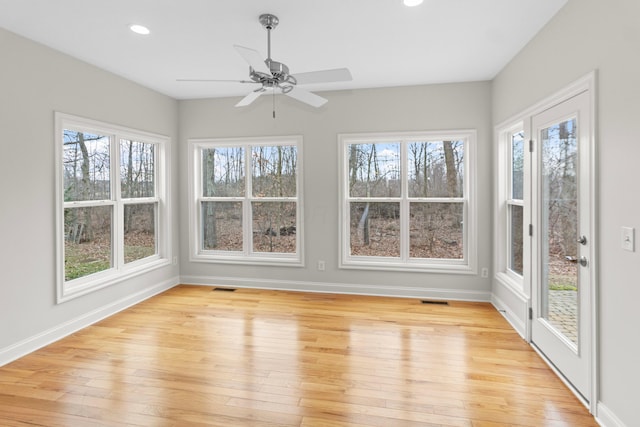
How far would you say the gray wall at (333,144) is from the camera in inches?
171

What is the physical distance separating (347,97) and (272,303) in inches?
109

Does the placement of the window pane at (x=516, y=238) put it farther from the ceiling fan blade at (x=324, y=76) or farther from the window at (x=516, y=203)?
the ceiling fan blade at (x=324, y=76)

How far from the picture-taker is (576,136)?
7.98 feet

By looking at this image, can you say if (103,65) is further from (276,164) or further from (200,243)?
(200,243)

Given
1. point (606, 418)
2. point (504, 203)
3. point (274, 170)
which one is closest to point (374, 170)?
point (274, 170)

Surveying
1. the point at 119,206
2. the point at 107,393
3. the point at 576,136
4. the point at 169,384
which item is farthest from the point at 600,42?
the point at 119,206

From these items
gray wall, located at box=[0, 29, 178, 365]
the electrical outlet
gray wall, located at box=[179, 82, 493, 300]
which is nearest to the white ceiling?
gray wall, located at box=[0, 29, 178, 365]

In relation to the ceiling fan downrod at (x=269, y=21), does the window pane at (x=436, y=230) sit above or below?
below

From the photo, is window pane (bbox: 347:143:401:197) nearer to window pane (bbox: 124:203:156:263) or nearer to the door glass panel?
the door glass panel

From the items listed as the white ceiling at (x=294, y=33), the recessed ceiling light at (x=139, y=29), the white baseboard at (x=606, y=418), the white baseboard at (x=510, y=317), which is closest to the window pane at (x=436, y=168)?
the white ceiling at (x=294, y=33)

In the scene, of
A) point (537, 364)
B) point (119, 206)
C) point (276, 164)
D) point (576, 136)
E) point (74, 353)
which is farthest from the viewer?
point (276, 164)

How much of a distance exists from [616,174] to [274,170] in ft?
A: 12.5

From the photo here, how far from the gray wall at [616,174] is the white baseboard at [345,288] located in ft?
7.60

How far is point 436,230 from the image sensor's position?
4617 millimetres
